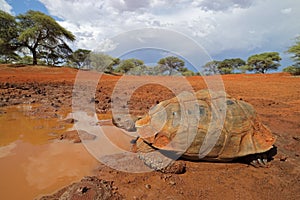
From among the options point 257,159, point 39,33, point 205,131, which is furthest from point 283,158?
point 39,33

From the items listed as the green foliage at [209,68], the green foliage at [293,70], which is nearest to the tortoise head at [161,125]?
the green foliage at [209,68]

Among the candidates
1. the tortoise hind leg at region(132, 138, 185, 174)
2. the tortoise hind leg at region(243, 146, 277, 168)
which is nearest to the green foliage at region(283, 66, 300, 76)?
the tortoise hind leg at region(243, 146, 277, 168)

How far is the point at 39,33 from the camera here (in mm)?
23672

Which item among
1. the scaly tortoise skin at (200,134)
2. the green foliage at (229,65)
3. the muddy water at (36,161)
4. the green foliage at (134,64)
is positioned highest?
the green foliage at (229,65)

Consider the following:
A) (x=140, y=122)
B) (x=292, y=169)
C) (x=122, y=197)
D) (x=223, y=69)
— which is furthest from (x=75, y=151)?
(x=223, y=69)

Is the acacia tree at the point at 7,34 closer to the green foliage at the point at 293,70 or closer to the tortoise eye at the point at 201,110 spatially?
the tortoise eye at the point at 201,110

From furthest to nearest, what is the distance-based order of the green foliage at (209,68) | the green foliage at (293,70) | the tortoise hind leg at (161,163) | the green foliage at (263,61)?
the green foliage at (263,61), the green foliage at (293,70), the green foliage at (209,68), the tortoise hind leg at (161,163)

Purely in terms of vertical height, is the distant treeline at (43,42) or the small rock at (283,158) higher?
the distant treeline at (43,42)

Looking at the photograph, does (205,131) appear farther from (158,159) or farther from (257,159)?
(257,159)

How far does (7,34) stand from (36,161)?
82.7 feet

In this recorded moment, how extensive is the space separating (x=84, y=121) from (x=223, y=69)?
107ft

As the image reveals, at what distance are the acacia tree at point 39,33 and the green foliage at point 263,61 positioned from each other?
2782 cm

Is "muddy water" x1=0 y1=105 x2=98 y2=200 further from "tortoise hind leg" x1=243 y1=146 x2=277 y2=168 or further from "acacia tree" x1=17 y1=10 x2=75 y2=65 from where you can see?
"acacia tree" x1=17 y1=10 x2=75 y2=65

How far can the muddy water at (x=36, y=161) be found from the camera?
282 centimetres
